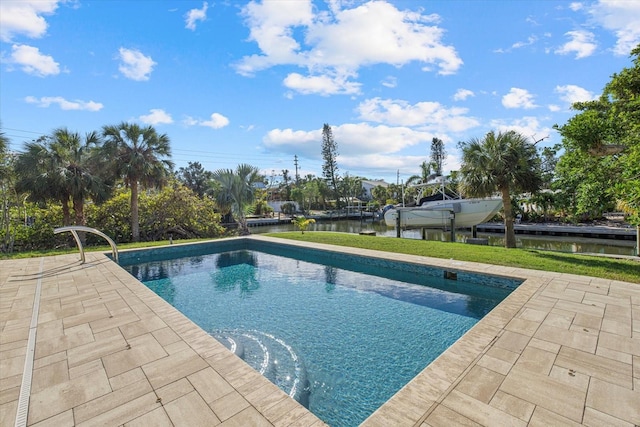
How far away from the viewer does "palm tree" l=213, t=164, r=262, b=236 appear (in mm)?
17703

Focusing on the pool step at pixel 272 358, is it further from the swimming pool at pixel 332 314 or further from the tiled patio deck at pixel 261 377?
the tiled patio deck at pixel 261 377

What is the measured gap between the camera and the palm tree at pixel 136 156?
533 inches

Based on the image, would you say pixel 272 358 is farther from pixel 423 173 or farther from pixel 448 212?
pixel 423 173

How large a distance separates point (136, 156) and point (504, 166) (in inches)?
609

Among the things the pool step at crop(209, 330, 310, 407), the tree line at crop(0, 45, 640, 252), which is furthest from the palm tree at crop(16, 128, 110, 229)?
the pool step at crop(209, 330, 310, 407)

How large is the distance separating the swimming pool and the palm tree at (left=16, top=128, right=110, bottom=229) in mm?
4117

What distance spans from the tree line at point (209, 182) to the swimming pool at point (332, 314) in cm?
379

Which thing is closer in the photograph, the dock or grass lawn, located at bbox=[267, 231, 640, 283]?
grass lawn, located at bbox=[267, 231, 640, 283]

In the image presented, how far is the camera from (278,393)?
98.0 inches

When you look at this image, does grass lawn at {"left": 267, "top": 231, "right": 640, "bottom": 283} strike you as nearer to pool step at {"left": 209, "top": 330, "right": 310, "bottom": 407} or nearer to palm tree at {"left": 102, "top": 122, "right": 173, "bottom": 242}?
pool step at {"left": 209, "top": 330, "right": 310, "bottom": 407}

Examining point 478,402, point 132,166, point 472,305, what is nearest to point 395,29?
point 472,305

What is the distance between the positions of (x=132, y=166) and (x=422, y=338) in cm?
1442

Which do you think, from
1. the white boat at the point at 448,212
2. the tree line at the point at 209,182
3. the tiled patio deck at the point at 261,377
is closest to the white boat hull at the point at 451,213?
the white boat at the point at 448,212

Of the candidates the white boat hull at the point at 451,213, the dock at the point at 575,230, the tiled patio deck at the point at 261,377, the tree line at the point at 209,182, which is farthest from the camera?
the dock at the point at 575,230
